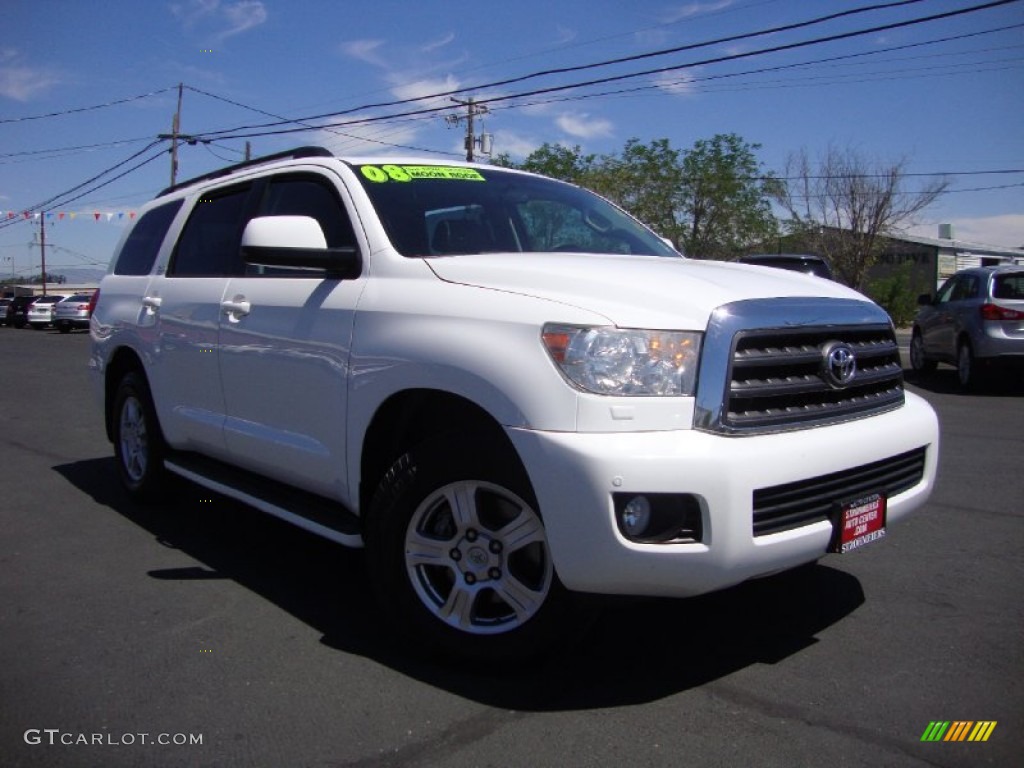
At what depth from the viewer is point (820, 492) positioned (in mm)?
2947

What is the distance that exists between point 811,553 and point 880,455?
20.3 inches

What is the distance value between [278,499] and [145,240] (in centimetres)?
263

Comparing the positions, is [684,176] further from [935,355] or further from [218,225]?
[218,225]

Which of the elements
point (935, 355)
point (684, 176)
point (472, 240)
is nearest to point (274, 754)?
point (472, 240)

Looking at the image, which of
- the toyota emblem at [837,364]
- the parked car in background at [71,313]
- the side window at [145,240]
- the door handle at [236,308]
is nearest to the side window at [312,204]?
the door handle at [236,308]

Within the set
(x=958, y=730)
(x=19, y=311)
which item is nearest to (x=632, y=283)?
(x=958, y=730)

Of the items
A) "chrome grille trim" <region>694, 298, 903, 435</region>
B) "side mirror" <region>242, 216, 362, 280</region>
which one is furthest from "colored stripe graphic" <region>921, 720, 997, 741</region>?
"side mirror" <region>242, 216, 362, 280</region>

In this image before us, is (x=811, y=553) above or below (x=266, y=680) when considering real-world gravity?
above

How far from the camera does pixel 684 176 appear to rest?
1414 inches

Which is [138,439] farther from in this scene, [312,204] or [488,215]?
[488,215]

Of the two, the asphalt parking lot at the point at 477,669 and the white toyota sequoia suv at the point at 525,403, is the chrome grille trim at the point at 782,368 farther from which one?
the asphalt parking lot at the point at 477,669

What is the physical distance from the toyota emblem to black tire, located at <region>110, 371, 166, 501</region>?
3.77 m

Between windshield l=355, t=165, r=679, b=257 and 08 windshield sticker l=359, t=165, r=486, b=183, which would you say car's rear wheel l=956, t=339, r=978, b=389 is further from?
08 windshield sticker l=359, t=165, r=486, b=183

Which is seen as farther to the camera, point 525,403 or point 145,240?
point 145,240
